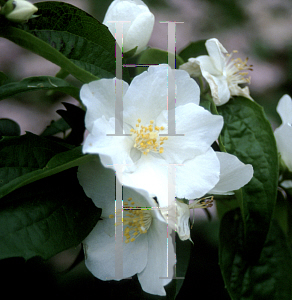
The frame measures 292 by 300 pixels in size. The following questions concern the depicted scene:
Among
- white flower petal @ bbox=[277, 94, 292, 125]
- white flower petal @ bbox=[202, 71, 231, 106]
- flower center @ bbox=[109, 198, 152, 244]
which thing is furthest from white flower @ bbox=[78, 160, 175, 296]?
white flower petal @ bbox=[277, 94, 292, 125]

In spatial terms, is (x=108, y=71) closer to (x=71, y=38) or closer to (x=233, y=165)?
(x=71, y=38)

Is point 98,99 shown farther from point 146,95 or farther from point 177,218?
point 177,218

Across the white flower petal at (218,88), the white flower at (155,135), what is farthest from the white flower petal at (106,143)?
the white flower petal at (218,88)

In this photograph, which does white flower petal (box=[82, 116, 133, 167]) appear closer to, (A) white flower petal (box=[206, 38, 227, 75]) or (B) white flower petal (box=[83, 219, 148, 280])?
(B) white flower petal (box=[83, 219, 148, 280])

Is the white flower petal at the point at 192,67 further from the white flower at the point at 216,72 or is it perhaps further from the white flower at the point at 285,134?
the white flower at the point at 285,134

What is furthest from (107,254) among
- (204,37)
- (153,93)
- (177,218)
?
(204,37)

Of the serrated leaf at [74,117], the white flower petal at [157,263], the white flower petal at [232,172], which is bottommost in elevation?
the white flower petal at [157,263]
